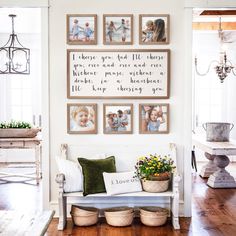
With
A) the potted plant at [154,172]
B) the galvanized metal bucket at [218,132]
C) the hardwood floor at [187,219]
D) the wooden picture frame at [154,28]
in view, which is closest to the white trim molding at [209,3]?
the wooden picture frame at [154,28]

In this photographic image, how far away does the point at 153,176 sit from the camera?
4176 millimetres

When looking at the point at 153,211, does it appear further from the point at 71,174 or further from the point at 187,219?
the point at 71,174

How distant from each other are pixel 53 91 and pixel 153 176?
136 centimetres

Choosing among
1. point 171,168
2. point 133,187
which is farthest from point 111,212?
point 171,168

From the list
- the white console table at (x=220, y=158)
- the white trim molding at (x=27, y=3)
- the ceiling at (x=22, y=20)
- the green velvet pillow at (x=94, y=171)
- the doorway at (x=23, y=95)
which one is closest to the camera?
the green velvet pillow at (x=94, y=171)

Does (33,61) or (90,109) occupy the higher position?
(33,61)

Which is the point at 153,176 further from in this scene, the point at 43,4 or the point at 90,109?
the point at 43,4

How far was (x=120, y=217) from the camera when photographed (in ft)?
13.6

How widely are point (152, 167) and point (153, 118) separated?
57 centimetres

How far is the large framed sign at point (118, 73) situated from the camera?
4.46 meters

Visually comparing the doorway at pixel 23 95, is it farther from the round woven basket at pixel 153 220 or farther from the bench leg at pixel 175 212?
the bench leg at pixel 175 212

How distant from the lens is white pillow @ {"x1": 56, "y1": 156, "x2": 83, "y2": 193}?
4148 mm

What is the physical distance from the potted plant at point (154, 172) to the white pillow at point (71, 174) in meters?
0.59

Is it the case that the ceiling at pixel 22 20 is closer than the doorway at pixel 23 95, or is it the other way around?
the ceiling at pixel 22 20
